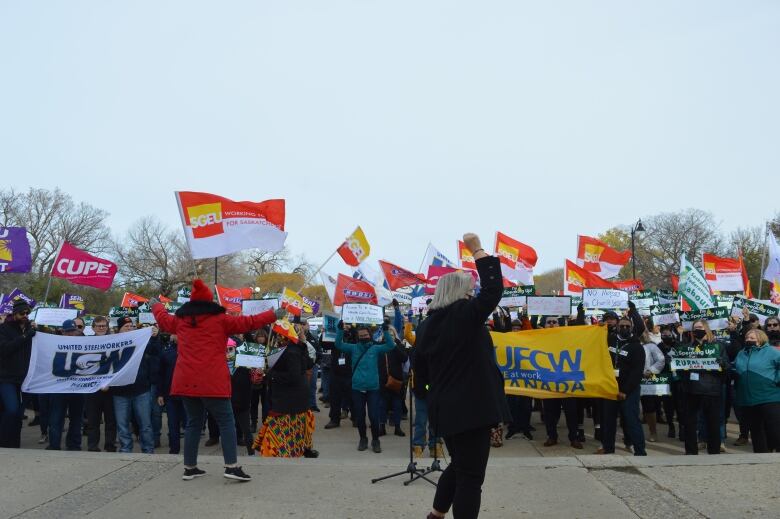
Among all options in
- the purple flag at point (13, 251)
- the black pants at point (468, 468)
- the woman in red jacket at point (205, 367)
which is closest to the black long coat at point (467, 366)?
the black pants at point (468, 468)

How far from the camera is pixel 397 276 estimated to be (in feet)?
65.7

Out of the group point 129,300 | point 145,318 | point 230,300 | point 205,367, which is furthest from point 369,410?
point 129,300

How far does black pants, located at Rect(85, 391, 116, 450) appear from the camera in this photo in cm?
866

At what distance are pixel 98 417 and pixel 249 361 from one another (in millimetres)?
2248

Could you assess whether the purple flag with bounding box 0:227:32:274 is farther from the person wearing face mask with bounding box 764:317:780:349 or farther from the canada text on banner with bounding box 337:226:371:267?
the person wearing face mask with bounding box 764:317:780:349

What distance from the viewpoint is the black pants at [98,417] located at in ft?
28.4

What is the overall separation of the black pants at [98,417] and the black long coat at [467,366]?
623 centimetres

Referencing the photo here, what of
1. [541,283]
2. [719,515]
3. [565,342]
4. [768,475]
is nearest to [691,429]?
[565,342]

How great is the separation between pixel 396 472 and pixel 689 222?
62903 millimetres

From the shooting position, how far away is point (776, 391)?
785cm

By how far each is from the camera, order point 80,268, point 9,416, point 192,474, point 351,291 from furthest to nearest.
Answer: point 351,291 → point 80,268 → point 9,416 → point 192,474

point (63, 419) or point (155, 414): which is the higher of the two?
point (63, 419)

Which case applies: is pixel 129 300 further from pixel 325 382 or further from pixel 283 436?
pixel 283 436

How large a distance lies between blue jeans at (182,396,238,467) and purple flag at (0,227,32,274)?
28.4 feet
